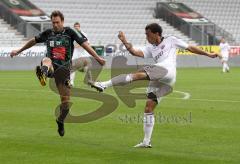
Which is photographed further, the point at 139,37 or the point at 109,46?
the point at 139,37

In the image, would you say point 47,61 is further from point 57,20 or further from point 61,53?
point 57,20

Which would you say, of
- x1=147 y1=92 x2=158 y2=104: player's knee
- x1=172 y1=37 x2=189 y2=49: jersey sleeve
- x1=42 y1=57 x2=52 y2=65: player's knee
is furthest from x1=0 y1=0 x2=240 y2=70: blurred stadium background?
x1=147 y1=92 x2=158 y2=104: player's knee

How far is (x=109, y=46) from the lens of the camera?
47469mm

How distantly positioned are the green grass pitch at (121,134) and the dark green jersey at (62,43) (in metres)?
1.41

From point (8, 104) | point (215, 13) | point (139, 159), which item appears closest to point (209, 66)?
point (215, 13)

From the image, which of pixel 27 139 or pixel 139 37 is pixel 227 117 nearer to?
pixel 27 139

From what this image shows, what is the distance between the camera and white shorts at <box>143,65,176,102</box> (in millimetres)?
11703

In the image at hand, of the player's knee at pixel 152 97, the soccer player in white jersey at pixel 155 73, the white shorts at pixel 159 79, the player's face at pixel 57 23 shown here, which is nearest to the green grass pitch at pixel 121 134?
the soccer player in white jersey at pixel 155 73

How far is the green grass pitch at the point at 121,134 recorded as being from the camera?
10.4 metres

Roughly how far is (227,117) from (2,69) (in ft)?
94.0

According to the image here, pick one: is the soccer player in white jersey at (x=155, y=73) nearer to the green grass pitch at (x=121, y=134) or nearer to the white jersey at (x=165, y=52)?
the white jersey at (x=165, y=52)

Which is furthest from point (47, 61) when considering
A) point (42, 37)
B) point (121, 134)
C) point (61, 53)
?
point (121, 134)

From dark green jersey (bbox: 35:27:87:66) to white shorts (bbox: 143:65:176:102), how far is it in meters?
1.66

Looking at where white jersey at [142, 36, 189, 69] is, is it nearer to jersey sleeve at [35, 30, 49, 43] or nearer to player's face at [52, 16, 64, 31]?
player's face at [52, 16, 64, 31]
